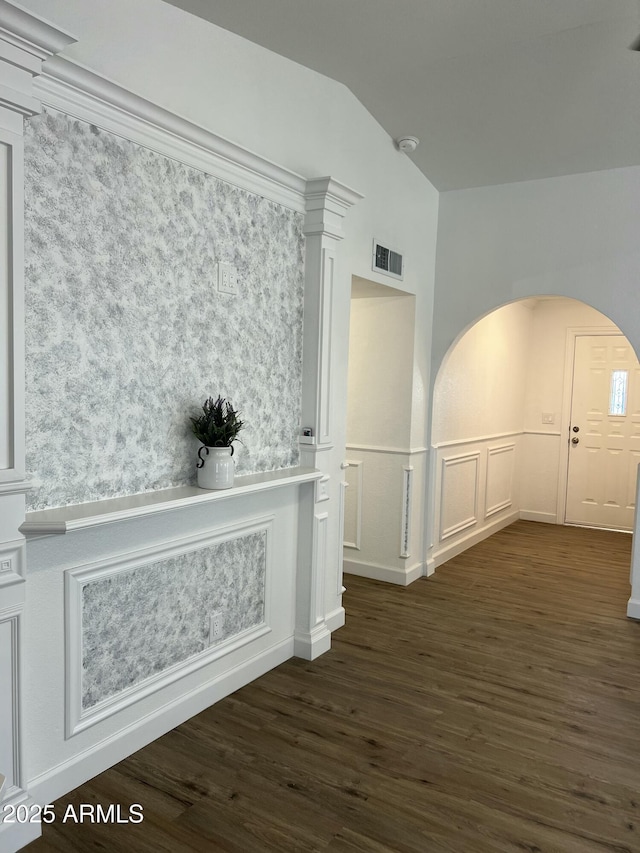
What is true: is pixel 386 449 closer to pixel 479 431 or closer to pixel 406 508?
pixel 406 508

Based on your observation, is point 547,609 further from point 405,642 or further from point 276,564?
point 276,564

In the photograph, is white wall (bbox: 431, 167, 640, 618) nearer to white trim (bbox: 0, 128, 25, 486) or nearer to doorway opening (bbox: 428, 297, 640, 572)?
doorway opening (bbox: 428, 297, 640, 572)

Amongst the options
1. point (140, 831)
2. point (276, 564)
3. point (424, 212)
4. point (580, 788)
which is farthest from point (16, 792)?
point (424, 212)

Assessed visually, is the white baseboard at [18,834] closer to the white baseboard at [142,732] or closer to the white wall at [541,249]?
the white baseboard at [142,732]

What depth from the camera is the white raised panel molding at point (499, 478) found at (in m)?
6.19

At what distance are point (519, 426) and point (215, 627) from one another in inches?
193

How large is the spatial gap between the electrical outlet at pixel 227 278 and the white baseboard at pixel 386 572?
2591 millimetres

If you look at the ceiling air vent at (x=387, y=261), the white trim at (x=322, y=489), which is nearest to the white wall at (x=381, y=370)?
the ceiling air vent at (x=387, y=261)

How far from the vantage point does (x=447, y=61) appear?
3.31 meters

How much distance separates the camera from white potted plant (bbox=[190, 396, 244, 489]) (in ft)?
8.68

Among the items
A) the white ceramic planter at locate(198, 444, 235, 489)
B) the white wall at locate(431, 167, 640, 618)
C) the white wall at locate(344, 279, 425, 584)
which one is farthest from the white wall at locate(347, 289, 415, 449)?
the white ceramic planter at locate(198, 444, 235, 489)

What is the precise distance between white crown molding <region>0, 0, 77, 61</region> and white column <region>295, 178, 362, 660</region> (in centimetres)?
158

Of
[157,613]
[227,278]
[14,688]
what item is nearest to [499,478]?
[227,278]

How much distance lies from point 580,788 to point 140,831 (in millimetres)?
1565
